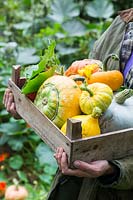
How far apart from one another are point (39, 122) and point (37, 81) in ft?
0.39

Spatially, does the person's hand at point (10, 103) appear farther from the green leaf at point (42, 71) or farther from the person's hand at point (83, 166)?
the person's hand at point (83, 166)

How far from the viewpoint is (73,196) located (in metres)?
1.68

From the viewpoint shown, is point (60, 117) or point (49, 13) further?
point (49, 13)

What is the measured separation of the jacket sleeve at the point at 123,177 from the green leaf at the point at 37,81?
314mm

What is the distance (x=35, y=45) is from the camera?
3.79 m

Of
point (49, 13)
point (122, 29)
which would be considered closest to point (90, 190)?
point (122, 29)

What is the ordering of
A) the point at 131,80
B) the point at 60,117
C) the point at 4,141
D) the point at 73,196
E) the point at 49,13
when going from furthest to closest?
the point at 49,13
the point at 4,141
the point at 73,196
the point at 131,80
the point at 60,117

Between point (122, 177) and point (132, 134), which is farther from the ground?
point (132, 134)

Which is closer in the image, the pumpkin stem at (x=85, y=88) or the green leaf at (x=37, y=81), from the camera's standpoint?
the pumpkin stem at (x=85, y=88)

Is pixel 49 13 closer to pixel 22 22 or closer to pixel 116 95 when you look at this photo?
pixel 22 22

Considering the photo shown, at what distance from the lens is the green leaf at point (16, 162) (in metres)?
3.14

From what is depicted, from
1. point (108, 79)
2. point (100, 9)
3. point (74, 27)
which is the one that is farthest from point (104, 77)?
point (100, 9)

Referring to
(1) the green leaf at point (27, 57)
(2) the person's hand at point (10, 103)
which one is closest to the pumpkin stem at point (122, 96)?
(2) the person's hand at point (10, 103)

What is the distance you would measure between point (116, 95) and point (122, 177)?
24 centimetres
